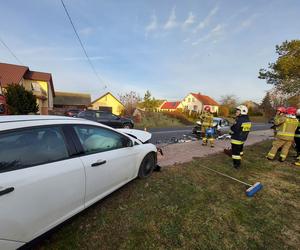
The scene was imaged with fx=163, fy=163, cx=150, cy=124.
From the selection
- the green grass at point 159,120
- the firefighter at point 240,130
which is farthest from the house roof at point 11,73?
the firefighter at point 240,130

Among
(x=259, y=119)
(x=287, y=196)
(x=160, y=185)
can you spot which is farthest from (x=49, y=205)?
(x=259, y=119)

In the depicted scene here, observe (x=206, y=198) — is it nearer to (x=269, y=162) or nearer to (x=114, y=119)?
(x=269, y=162)

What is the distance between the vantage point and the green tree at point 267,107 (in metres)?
42.6

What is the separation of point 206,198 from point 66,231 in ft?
8.17

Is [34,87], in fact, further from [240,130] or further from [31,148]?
[240,130]

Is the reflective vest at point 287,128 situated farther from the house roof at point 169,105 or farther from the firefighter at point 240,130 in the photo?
the house roof at point 169,105

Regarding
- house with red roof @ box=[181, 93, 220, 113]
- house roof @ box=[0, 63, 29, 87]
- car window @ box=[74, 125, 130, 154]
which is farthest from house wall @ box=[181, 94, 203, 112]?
car window @ box=[74, 125, 130, 154]

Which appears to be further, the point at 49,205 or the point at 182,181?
the point at 182,181

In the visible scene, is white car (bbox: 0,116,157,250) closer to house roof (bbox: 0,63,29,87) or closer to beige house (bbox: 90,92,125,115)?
house roof (bbox: 0,63,29,87)

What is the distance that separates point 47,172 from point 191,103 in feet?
169

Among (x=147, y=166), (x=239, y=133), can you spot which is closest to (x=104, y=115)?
(x=147, y=166)

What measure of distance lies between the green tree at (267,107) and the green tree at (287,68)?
39665 millimetres

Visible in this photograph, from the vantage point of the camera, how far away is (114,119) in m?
13.1

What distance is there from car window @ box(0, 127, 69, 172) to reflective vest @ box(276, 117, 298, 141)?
6545 millimetres
